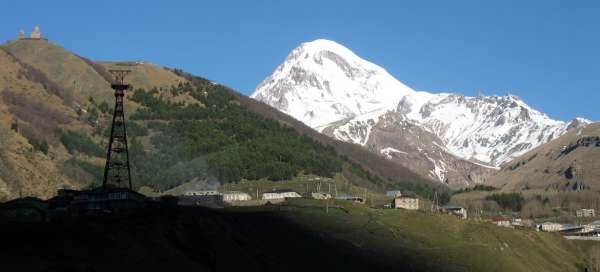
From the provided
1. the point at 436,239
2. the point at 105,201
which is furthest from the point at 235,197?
the point at 105,201

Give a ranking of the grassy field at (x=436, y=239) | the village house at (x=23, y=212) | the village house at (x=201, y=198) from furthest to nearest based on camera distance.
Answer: the village house at (x=201, y=198), the grassy field at (x=436, y=239), the village house at (x=23, y=212)

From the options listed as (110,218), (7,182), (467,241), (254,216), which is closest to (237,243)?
(110,218)

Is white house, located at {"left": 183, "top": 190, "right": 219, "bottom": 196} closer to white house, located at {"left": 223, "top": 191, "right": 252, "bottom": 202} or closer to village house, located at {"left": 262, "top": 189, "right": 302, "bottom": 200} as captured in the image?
white house, located at {"left": 223, "top": 191, "right": 252, "bottom": 202}

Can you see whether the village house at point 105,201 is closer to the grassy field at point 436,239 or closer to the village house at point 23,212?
the village house at point 23,212

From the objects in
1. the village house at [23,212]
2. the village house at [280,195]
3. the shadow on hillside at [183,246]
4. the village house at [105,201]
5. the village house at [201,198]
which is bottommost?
the shadow on hillside at [183,246]

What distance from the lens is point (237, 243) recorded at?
4865 inches

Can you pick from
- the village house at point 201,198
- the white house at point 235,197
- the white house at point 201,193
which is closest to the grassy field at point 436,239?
the village house at point 201,198

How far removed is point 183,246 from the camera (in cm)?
11300

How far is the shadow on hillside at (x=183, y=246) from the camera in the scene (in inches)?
3693

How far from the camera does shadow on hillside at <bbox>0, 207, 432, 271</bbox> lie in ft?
308

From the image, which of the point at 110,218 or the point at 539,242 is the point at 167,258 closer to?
the point at 110,218

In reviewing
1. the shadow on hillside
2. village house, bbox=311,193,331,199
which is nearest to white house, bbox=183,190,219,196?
village house, bbox=311,193,331,199

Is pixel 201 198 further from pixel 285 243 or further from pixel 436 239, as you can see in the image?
pixel 285 243

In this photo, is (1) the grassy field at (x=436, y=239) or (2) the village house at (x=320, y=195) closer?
(1) the grassy field at (x=436, y=239)
